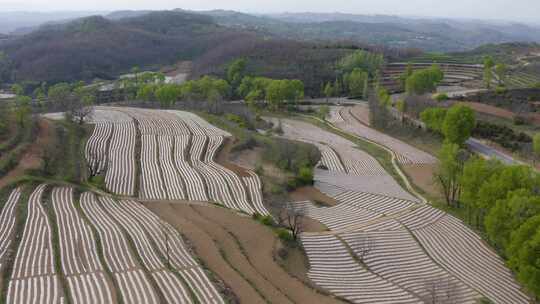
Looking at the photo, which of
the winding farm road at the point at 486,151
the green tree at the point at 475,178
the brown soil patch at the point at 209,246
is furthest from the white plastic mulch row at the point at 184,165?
the winding farm road at the point at 486,151

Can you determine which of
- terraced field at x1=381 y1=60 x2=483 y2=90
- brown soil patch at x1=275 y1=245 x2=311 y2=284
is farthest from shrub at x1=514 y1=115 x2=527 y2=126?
brown soil patch at x1=275 y1=245 x2=311 y2=284

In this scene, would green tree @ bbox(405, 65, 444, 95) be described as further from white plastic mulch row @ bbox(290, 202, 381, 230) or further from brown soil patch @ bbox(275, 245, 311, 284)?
brown soil patch @ bbox(275, 245, 311, 284)

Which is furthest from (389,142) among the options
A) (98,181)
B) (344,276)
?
(98,181)

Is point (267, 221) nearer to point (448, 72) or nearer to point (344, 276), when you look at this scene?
point (344, 276)

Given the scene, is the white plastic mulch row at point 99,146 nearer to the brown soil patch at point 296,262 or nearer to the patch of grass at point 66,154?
the patch of grass at point 66,154

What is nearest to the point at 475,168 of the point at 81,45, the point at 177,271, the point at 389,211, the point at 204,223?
the point at 389,211

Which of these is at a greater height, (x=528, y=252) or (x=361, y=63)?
(x=361, y=63)
